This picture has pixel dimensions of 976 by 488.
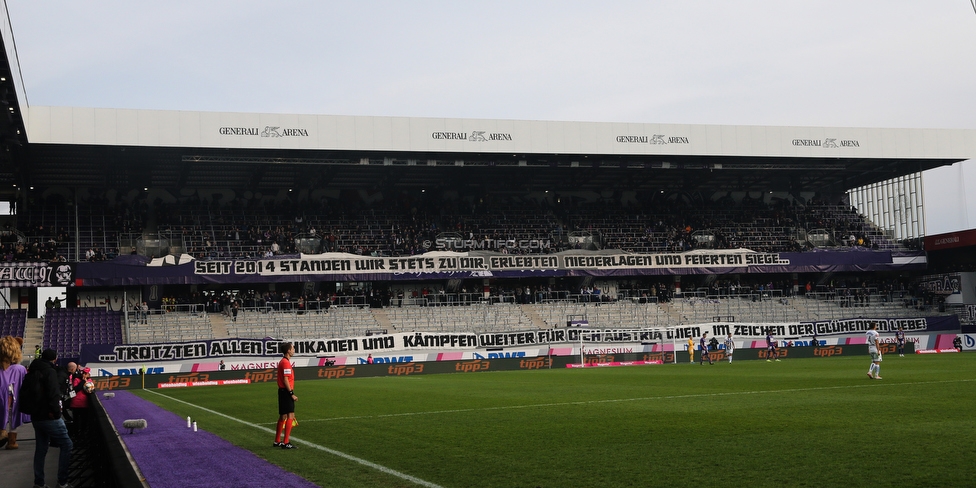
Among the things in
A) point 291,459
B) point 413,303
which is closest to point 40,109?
point 413,303

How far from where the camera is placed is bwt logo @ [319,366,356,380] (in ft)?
151

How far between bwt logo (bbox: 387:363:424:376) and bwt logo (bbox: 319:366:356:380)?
2.11 metres

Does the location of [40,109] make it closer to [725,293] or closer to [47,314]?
[47,314]

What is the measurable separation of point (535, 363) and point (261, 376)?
591 inches

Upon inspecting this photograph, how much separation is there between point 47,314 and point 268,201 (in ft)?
56.6

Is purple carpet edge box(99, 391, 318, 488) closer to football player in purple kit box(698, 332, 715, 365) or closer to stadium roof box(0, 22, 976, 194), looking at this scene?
stadium roof box(0, 22, 976, 194)

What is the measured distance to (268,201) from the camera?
2539 inches

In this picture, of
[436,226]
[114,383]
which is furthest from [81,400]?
[436,226]

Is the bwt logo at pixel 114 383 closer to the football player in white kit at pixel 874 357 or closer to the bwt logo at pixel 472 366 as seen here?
the bwt logo at pixel 472 366

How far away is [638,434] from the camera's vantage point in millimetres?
15625

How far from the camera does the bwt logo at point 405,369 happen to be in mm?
47156

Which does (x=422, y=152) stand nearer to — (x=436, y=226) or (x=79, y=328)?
(x=436, y=226)

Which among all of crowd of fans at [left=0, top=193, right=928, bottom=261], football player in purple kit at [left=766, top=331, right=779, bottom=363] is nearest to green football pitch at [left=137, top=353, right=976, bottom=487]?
football player in purple kit at [left=766, top=331, right=779, bottom=363]

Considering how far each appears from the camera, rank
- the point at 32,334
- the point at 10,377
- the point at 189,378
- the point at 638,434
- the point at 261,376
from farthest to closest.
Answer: the point at 32,334 → the point at 261,376 → the point at 189,378 → the point at 638,434 → the point at 10,377
